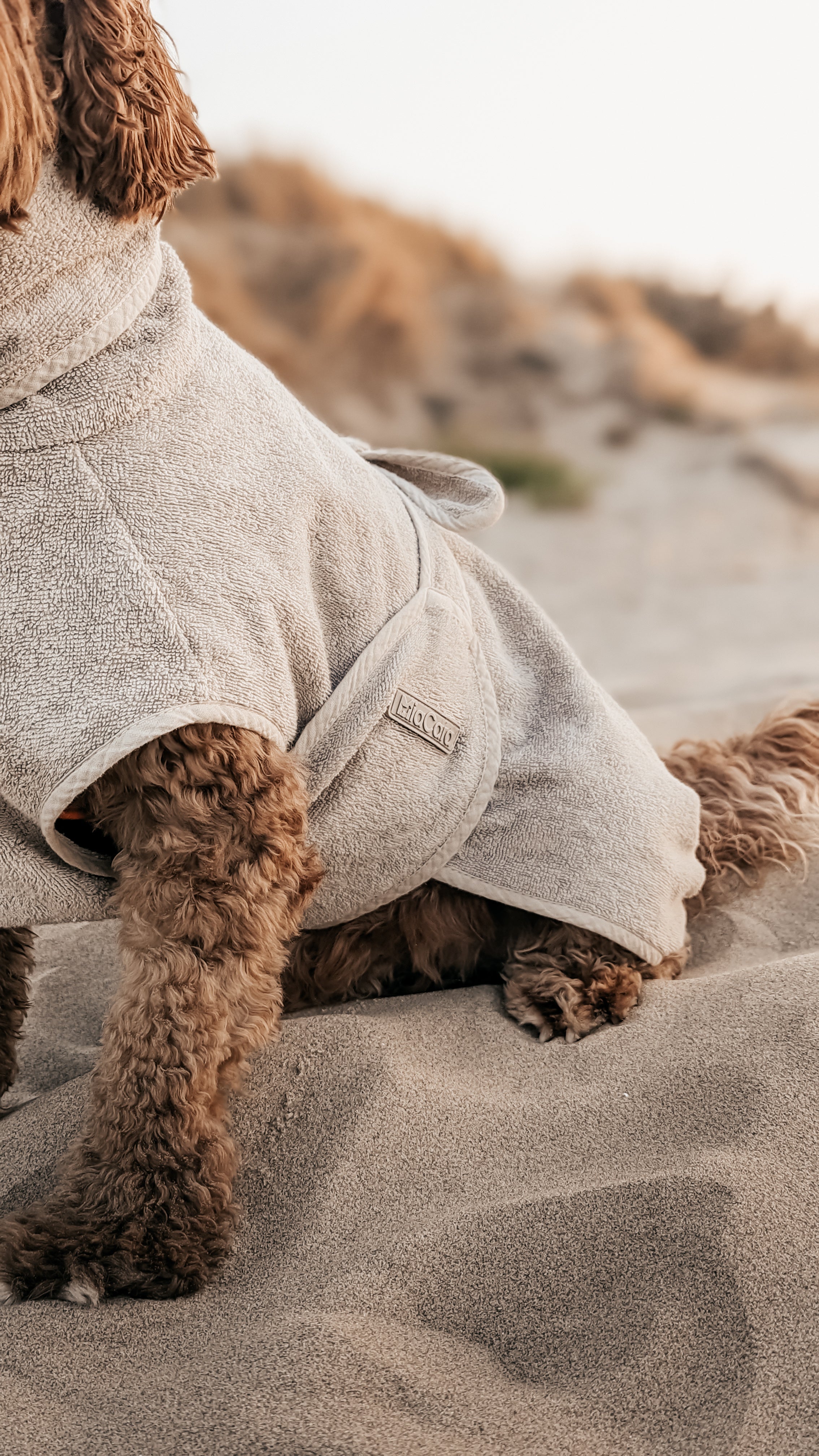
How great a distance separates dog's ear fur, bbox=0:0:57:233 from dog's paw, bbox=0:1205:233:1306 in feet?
5.47

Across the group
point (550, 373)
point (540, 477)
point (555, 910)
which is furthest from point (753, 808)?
point (550, 373)

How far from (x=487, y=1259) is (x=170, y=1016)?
2.21 ft

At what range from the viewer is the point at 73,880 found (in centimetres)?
213

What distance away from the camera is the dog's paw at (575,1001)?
254cm

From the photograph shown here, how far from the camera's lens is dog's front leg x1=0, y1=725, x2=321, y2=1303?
6.34 feet

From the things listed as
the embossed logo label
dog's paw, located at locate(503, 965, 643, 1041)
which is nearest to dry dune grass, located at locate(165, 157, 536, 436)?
the embossed logo label

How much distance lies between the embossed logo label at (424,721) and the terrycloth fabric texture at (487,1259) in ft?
2.12

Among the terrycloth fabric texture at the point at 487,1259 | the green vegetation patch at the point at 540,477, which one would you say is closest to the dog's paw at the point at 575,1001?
the terrycloth fabric texture at the point at 487,1259

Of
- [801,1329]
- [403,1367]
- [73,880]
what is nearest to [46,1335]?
[403,1367]

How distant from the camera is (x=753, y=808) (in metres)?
3.17

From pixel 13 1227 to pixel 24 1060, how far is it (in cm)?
88

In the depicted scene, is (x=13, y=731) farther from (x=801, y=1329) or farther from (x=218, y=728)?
(x=801, y=1329)

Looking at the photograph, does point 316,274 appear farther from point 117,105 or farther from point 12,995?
point 117,105

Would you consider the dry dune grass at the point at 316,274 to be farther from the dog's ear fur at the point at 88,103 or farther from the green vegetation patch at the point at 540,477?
the dog's ear fur at the point at 88,103
